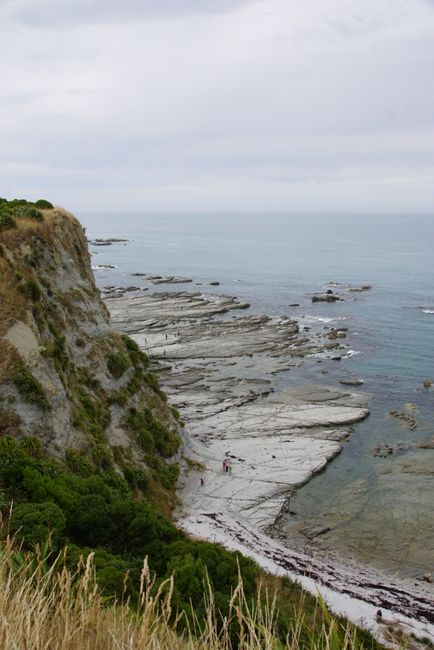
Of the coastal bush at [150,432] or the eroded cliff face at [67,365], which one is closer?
the eroded cliff face at [67,365]

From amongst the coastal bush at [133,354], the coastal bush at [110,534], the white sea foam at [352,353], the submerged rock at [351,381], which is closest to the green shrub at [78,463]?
the coastal bush at [110,534]

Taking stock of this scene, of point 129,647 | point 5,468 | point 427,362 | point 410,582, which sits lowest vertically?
point 410,582

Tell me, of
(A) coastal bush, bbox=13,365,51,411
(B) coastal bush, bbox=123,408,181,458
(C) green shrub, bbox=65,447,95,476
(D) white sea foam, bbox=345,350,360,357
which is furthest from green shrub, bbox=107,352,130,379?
(D) white sea foam, bbox=345,350,360,357

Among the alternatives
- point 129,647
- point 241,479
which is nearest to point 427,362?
point 241,479

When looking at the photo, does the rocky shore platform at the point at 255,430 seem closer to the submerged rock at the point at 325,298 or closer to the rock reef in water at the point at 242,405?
the rock reef in water at the point at 242,405

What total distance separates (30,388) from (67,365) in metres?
6.60

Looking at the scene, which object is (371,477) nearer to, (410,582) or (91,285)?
(410,582)

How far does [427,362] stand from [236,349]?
26.7 m

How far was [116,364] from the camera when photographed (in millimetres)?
42875

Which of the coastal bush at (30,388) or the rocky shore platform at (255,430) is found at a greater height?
the coastal bush at (30,388)

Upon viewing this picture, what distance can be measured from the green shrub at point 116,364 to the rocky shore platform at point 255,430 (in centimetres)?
882

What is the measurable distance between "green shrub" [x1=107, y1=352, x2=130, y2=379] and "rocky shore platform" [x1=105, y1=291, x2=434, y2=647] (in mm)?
8823

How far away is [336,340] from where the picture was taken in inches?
3366

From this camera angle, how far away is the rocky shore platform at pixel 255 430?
31.0m
